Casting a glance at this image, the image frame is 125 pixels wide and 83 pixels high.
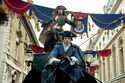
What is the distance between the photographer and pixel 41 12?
10656 millimetres

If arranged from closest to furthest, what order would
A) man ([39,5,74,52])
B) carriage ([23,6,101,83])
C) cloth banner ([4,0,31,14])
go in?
carriage ([23,6,101,83]) < man ([39,5,74,52]) < cloth banner ([4,0,31,14])

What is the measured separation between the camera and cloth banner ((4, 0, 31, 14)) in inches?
388

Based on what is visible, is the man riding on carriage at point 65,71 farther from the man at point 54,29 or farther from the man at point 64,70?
the man at point 54,29

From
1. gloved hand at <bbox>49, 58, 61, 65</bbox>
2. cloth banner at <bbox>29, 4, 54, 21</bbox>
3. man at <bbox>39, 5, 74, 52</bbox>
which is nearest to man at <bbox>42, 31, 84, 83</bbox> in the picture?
gloved hand at <bbox>49, 58, 61, 65</bbox>

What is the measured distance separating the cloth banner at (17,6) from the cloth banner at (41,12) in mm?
318

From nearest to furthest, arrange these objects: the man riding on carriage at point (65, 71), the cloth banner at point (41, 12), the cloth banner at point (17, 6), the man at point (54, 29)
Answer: the man riding on carriage at point (65, 71)
the man at point (54, 29)
the cloth banner at point (17, 6)
the cloth banner at point (41, 12)

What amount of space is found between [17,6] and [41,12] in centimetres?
122

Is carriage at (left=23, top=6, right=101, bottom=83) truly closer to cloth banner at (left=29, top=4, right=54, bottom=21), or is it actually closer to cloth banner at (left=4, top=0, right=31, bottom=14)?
cloth banner at (left=29, top=4, right=54, bottom=21)

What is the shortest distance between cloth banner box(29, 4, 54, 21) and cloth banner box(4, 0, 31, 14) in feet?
1.04

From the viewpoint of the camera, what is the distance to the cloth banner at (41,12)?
10312mm

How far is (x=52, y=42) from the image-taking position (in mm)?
6129

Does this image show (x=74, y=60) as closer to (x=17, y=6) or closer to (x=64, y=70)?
(x=64, y=70)

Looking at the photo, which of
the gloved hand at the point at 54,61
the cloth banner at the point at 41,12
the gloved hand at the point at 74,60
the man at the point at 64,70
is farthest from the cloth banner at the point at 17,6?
the gloved hand at the point at 74,60

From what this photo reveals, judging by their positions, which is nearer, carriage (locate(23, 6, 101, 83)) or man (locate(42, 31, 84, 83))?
man (locate(42, 31, 84, 83))
